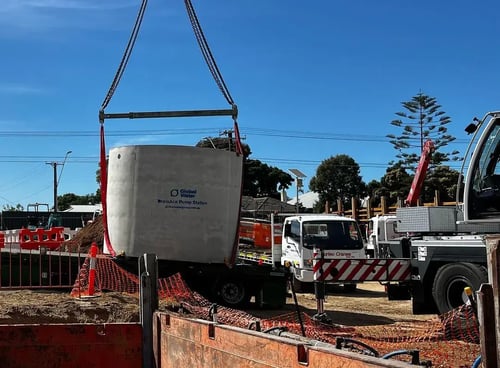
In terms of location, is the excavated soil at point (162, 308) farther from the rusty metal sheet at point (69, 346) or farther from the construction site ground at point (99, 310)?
the rusty metal sheet at point (69, 346)

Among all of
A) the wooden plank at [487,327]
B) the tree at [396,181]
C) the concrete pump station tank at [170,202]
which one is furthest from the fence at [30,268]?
the tree at [396,181]

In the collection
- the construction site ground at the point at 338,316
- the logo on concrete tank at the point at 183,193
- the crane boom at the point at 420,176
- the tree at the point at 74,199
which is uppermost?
the tree at the point at 74,199

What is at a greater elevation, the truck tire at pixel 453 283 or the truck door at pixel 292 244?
the truck door at pixel 292 244

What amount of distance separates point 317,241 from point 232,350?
12071 mm

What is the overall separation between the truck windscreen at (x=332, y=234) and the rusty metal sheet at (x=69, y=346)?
1093cm

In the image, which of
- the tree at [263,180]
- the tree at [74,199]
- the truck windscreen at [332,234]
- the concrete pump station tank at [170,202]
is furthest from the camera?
the tree at [74,199]

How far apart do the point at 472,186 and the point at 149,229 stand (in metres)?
6.59

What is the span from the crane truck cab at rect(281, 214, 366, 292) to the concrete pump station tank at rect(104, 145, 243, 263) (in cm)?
397

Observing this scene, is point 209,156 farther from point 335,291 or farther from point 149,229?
point 335,291

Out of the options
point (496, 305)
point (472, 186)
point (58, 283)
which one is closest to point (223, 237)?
point (58, 283)

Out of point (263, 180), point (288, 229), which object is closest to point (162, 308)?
point (288, 229)

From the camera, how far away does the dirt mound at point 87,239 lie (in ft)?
64.8

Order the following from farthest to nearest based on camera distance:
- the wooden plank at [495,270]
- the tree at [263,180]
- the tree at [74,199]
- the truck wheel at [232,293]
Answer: the tree at [74,199], the tree at [263,180], the truck wheel at [232,293], the wooden plank at [495,270]

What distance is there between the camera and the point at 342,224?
17.2 metres
